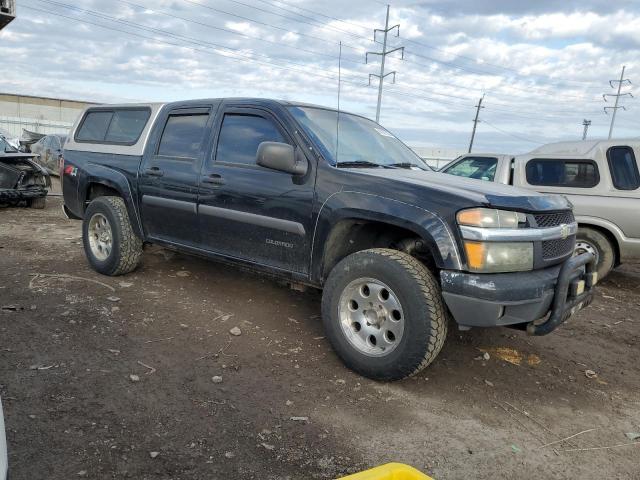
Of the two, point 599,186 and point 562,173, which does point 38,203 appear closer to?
point 562,173

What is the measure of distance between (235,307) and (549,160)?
4.94 meters

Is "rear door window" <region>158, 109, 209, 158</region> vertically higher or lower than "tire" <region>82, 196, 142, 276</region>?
A: higher

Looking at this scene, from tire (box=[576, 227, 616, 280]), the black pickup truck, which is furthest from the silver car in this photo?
the black pickup truck

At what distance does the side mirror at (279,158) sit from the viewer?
12.2 ft

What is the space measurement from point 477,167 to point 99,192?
536 cm

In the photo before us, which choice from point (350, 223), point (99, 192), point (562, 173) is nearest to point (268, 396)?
point (350, 223)

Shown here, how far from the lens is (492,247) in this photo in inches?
123

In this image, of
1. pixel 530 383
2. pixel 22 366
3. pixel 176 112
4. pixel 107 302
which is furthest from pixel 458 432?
pixel 176 112

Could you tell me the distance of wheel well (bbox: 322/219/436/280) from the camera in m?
3.75

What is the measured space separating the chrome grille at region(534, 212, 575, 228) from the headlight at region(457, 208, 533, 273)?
0.84ft

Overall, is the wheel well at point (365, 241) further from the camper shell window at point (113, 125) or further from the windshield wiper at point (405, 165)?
the camper shell window at point (113, 125)

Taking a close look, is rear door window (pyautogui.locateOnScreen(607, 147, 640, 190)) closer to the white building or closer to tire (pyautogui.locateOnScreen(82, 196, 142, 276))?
tire (pyautogui.locateOnScreen(82, 196, 142, 276))

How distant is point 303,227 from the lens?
3.86 m

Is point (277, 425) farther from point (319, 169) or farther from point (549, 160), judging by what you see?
point (549, 160)
